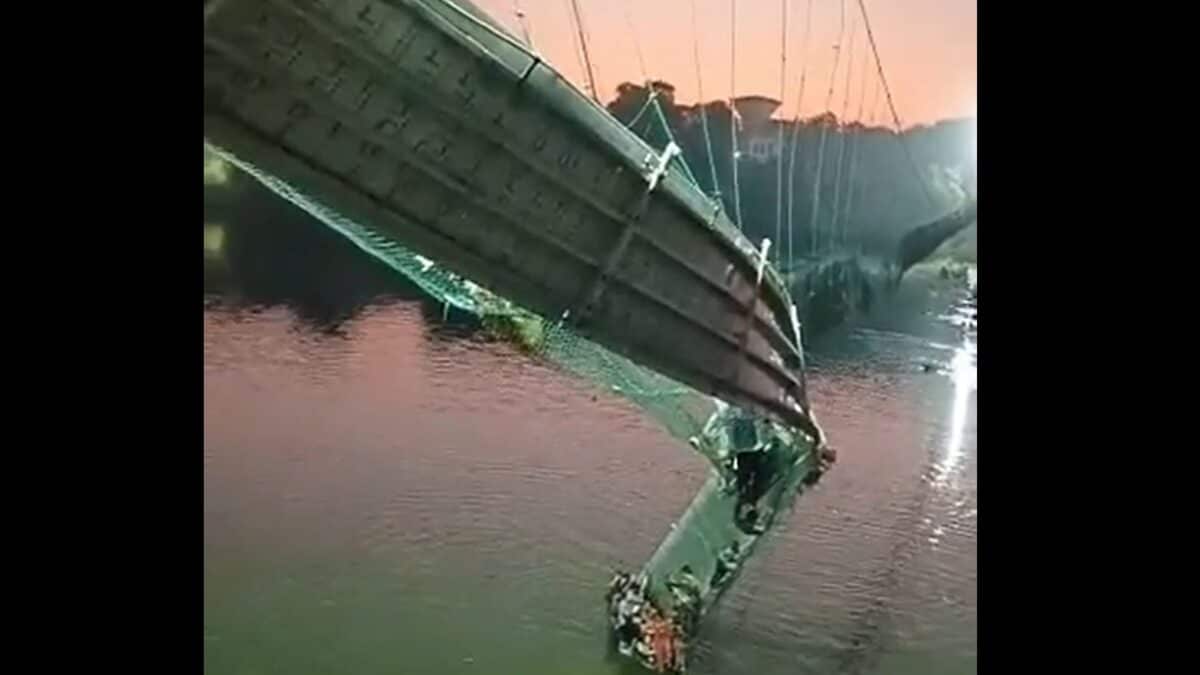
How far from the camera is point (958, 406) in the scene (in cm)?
300

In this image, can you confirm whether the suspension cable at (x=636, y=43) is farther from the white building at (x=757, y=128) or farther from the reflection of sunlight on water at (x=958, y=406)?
the reflection of sunlight on water at (x=958, y=406)

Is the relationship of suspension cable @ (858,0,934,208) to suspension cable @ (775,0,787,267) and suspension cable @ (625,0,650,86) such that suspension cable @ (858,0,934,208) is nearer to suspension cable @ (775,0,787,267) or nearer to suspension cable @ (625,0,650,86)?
suspension cable @ (775,0,787,267)

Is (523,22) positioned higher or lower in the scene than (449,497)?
higher

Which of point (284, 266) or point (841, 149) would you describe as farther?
point (841, 149)

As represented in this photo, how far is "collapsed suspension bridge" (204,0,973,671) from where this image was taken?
2830mm

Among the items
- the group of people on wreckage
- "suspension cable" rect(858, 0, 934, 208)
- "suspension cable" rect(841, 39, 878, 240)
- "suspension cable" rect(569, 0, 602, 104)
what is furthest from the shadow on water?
"suspension cable" rect(858, 0, 934, 208)

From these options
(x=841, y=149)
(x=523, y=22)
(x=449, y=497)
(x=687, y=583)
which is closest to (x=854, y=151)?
(x=841, y=149)

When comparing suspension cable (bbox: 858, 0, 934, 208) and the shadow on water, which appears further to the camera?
suspension cable (bbox: 858, 0, 934, 208)

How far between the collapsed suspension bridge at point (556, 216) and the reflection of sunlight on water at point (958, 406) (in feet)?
0.61

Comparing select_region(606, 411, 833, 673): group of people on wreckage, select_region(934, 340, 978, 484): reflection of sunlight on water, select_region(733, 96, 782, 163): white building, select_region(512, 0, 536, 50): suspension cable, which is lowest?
select_region(606, 411, 833, 673): group of people on wreckage

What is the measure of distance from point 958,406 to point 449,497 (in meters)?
0.79

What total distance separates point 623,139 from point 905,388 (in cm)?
57

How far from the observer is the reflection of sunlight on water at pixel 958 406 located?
300cm

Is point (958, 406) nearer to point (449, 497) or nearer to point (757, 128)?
point (757, 128)
